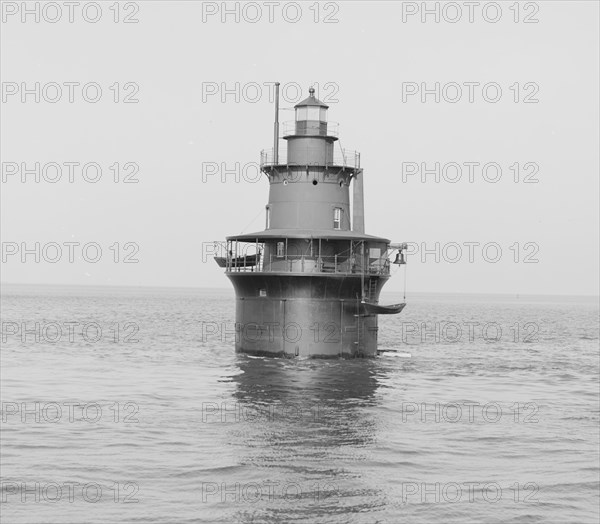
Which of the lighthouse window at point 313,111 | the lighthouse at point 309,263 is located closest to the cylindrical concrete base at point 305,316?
the lighthouse at point 309,263

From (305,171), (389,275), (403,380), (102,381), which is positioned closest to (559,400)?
(403,380)

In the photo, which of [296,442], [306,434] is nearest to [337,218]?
[306,434]

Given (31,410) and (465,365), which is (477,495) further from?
(465,365)

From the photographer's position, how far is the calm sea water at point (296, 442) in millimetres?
19984

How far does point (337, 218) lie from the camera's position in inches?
1817

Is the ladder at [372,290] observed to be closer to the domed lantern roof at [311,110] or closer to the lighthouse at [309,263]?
the lighthouse at [309,263]

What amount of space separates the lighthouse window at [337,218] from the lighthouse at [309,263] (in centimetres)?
5

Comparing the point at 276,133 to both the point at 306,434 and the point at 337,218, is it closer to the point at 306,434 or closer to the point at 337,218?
the point at 337,218

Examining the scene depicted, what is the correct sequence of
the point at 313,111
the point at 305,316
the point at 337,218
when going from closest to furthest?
the point at 305,316 < the point at 337,218 < the point at 313,111

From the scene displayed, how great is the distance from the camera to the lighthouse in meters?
43.0

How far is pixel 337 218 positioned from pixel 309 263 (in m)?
3.48

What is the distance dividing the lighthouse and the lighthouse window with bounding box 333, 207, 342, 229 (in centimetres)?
5

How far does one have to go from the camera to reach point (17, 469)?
74.1 feet

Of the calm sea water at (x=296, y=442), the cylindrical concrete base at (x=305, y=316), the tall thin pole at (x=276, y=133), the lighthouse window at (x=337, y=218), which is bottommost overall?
the calm sea water at (x=296, y=442)
